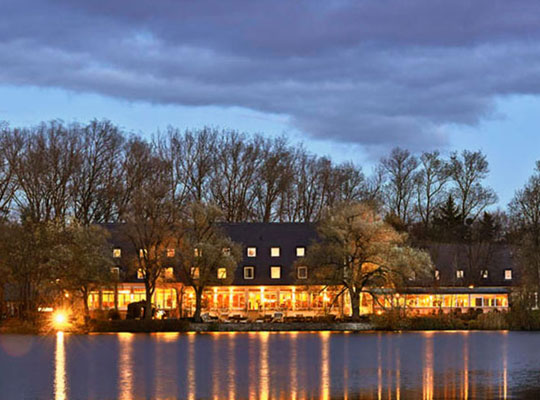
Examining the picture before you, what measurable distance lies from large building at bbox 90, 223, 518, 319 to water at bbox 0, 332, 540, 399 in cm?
2499

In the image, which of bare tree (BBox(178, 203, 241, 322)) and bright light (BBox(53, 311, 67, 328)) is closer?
bright light (BBox(53, 311, 67, 328))

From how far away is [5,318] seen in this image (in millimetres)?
79438

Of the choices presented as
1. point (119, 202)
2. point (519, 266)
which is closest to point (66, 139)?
point (119, 202)

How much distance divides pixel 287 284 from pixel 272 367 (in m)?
53.6

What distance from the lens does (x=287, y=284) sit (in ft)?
325

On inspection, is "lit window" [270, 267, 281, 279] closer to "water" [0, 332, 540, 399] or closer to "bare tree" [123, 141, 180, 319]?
"bare tree" [123, 141, 180, 319]

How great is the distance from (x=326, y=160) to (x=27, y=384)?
8152 cm

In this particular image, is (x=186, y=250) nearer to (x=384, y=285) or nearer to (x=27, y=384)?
(x=384, y=285)

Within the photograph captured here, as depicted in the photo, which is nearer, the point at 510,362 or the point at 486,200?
the point at 510,362

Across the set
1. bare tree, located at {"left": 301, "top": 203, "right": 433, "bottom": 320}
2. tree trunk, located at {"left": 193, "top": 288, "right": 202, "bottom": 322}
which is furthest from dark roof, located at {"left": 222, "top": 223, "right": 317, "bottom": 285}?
bare tree, located at {"left": 301, "top": 203, "right": 433, "bottom": 320}

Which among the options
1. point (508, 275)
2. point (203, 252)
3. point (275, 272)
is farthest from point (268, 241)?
point (508, 275)

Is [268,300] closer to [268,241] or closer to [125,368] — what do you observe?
[268,241]

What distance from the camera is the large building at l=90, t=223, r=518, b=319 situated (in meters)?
95.9

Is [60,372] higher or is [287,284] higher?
[287,284]
